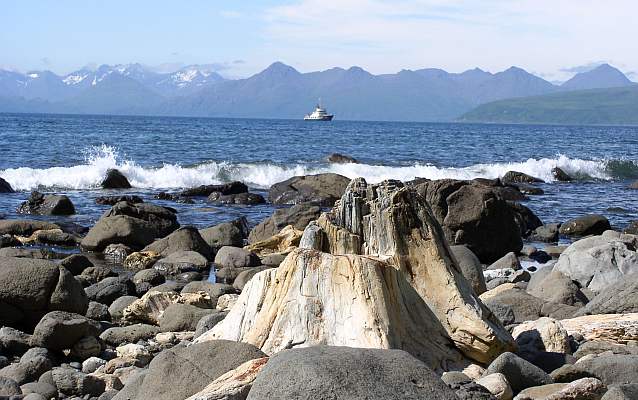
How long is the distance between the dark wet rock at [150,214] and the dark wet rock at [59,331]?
1099 cm

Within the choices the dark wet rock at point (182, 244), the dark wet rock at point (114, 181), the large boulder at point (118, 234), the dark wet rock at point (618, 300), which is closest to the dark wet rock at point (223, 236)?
the dark wet rock at point (182, 244)

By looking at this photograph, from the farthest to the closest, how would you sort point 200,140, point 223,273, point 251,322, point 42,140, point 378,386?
point 200,140, point 42,140, point 223,273, point 251,322, point 378,386

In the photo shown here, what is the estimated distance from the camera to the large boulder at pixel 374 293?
7.14 m

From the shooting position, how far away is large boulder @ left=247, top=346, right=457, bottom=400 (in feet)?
15.9

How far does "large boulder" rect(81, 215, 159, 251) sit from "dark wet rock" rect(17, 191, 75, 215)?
18.3ft

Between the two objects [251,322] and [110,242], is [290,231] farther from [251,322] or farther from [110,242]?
[251,322]

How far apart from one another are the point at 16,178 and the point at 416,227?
29893mm

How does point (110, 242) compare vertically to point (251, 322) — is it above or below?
below

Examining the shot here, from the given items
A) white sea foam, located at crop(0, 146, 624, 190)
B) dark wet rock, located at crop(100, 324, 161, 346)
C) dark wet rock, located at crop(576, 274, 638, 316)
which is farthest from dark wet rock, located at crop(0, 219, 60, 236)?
white sea foam, located at crop(0, 146, 624, 190)

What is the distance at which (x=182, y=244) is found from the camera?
59.3ft

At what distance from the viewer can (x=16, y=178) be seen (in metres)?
35.3

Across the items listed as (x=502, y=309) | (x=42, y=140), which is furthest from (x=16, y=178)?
(x=502, y=309)

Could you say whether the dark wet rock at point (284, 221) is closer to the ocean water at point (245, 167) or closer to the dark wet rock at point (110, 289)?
the ocean water at point (245, 167)

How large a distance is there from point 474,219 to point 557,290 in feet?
20.9
